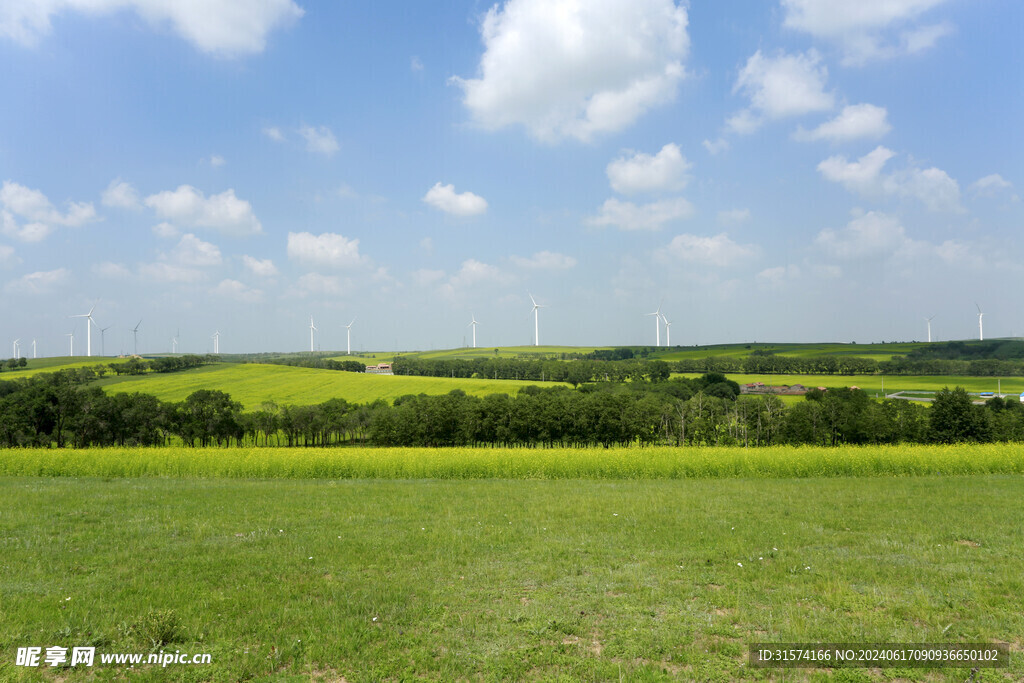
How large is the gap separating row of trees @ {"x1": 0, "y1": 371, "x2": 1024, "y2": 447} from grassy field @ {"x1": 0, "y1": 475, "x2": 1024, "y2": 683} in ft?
181

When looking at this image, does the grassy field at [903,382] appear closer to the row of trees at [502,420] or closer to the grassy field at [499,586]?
the row of trees at [502,420]

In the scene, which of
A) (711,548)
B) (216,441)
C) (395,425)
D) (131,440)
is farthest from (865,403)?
(131,440)

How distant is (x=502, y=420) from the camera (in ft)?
223

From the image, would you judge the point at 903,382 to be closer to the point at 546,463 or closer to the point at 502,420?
the point at 502,420

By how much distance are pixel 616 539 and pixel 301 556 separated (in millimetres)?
6122

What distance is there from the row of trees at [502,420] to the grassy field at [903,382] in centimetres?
1781

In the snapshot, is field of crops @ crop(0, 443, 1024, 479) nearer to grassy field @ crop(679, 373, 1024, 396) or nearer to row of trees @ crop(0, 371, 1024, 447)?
row of trees @ crop(0, 371, 1024, 447)

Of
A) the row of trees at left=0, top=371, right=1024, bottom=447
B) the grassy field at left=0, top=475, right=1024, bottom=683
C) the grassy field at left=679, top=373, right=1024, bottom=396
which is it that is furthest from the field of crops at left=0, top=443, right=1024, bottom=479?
the grassy field at left=679, top=373, right=1024, bottom=396

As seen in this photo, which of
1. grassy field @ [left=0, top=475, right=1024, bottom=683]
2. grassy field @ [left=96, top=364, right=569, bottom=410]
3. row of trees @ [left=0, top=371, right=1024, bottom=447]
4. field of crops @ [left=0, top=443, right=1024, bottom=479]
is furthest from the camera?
grassy field @ [left=96, top=364, right=569, bottom=410]

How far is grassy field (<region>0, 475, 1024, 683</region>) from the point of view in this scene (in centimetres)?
593

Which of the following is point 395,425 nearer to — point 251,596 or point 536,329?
point 536,329

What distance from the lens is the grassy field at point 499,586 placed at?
233 inches

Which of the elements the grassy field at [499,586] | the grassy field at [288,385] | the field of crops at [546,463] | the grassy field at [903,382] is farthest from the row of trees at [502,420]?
the grassy field at [499,586]

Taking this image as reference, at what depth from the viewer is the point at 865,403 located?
7262cm
